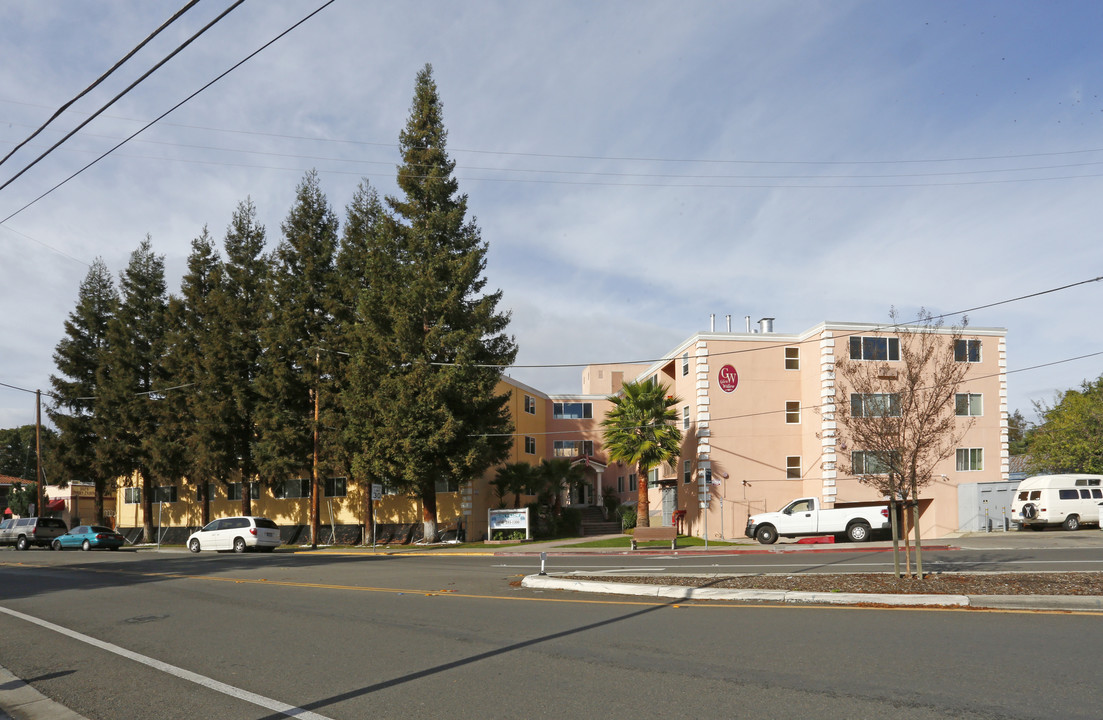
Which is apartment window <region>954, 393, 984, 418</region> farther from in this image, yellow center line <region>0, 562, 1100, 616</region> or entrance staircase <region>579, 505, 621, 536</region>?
yellow center line <region>0, 562, 1100, 616</region>

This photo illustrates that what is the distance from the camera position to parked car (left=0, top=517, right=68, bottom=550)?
45.8 meters

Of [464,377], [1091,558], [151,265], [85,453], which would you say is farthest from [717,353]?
[85,453]

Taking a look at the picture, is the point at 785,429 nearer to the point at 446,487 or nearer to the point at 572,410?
the point at 446,487

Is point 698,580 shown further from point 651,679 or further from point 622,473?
point 622,473

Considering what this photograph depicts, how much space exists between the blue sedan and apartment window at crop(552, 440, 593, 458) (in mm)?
29044

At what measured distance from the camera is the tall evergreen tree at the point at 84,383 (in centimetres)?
5269

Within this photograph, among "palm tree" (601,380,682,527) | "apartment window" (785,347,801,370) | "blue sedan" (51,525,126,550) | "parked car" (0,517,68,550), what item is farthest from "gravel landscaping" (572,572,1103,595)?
"parked car" (0,517,68,550)

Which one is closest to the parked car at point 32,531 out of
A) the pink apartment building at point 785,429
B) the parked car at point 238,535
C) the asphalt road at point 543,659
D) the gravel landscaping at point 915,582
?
the parked car at point 238,535

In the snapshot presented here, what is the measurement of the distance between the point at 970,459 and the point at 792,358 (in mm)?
9517

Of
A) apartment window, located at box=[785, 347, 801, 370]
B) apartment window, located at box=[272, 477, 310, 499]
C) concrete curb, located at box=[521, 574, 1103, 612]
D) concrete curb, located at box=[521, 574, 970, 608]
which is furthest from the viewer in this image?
apartment window, located at box=[272, 477, 310, 499]

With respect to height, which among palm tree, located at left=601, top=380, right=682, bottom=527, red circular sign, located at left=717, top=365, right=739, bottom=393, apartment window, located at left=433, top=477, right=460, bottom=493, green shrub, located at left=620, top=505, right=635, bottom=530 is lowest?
green shrub, located at left=620, top=505, right=635, bottom=530

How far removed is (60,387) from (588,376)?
40.5 m

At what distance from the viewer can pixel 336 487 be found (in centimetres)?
4584

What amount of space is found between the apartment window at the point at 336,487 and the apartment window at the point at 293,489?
1.66 metres
